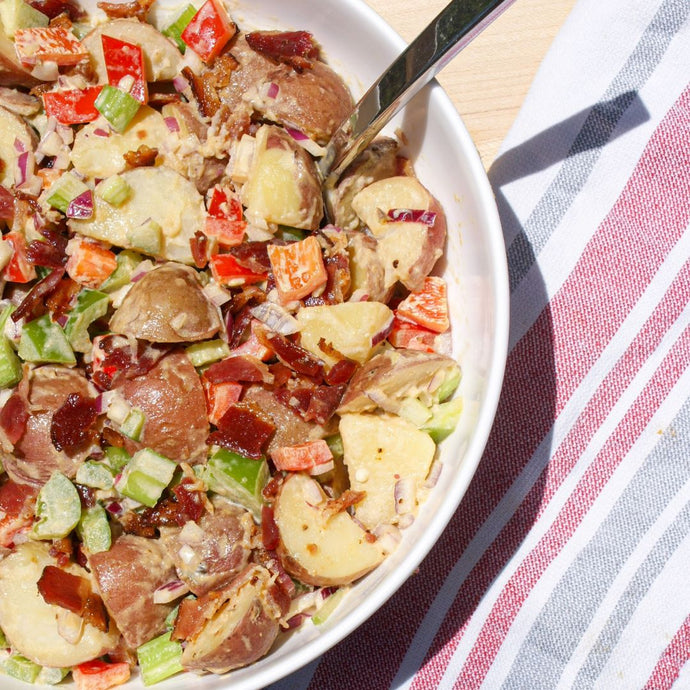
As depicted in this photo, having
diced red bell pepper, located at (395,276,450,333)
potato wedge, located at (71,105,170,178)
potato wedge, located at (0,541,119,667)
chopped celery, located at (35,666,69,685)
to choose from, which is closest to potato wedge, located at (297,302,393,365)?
diced red bell pepper, located at (395,276,450,333)

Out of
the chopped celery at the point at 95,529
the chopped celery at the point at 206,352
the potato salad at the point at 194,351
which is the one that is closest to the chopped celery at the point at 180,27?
the potato salad at the point at 194,351

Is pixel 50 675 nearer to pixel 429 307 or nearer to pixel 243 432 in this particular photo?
pixel 243 432

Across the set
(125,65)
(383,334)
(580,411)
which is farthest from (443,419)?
(125,65)

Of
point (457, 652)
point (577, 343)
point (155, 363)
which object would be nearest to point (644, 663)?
point (457, 652)

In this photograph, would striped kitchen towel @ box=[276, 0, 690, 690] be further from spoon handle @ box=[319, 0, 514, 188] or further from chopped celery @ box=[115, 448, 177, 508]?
chopped celery @ box=[115, 448, 177, 508]

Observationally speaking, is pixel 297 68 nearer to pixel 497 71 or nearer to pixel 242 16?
pixel 242 16

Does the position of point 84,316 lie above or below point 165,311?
below

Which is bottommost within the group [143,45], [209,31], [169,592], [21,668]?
[21,668]
